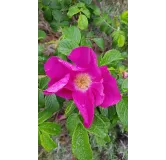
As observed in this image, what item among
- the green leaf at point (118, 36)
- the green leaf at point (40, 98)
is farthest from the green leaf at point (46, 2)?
the green leaf at point (40, 98)

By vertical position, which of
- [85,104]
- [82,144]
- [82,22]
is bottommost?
[82,144]

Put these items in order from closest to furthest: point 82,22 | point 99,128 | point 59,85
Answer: point 59,85 < point 99,128 < point 82,22

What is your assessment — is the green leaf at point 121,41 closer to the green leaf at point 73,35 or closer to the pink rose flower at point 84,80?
the green leaf at point 73,35

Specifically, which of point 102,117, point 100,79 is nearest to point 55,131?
point 102,117

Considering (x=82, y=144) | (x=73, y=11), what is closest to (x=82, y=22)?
(x=73, y=11)

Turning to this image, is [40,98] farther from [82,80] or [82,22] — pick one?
[82,22]
